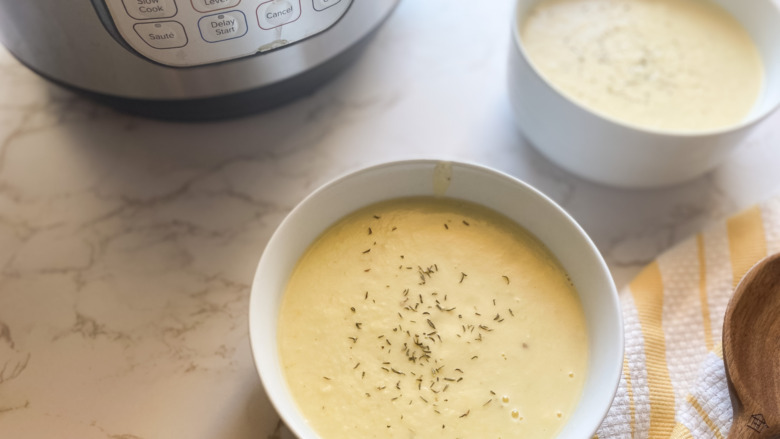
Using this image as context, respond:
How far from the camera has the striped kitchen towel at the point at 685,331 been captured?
0.59 meters

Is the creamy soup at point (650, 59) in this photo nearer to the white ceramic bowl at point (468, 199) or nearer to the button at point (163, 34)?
the white ceramic bowl at point (468, 199)

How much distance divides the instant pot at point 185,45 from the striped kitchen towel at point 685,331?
0.40m

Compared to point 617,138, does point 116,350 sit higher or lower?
lower

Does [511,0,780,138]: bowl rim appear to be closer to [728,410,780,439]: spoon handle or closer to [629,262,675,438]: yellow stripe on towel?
[629,262,675,438]: yellow stripe on towel

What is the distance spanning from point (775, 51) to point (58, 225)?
81cm

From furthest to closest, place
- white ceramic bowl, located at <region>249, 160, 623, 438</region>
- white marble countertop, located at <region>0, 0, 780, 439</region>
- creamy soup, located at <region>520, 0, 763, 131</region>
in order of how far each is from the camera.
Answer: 1. creamy soup, located at <region>520, 0, 763, 131</region>
2. white marble countertop, located at <region>0, 0, 780, 439</region>
3. white ceramic bowl, located at <region>249, 160, 623, 438</region>

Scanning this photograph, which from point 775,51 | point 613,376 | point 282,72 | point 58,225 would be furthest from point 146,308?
point 775,51

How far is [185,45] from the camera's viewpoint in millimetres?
611

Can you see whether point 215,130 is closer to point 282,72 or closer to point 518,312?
point 282,72

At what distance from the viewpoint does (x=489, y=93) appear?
0.85 metres

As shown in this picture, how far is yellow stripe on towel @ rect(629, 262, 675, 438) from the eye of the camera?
600 millimetres

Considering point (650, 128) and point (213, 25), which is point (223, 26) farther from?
point (650, 128)

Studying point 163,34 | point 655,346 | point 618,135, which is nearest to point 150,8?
point 163,34

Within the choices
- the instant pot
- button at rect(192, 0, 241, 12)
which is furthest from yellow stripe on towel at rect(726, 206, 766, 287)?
button at rect(192, 0, 241, 12)
